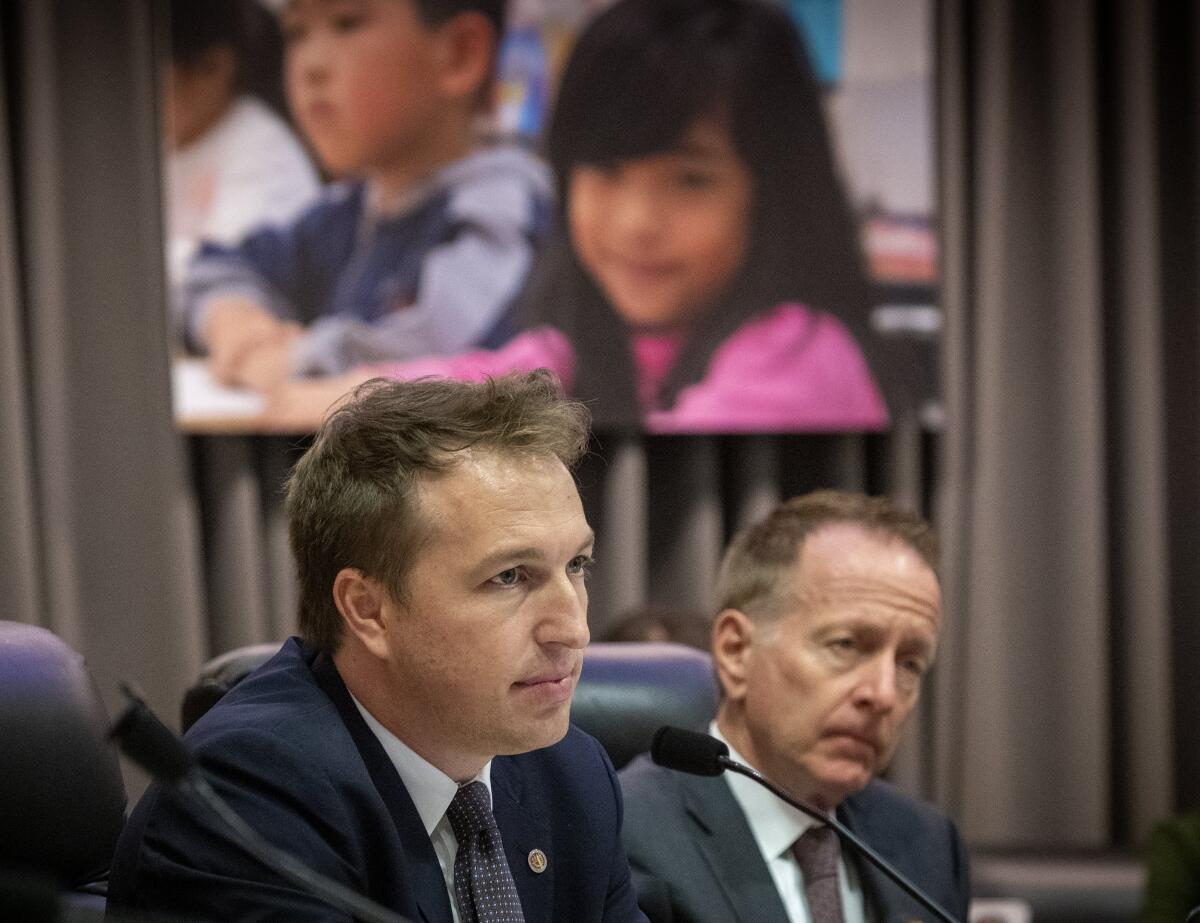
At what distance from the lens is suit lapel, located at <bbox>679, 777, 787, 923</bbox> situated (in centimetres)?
193

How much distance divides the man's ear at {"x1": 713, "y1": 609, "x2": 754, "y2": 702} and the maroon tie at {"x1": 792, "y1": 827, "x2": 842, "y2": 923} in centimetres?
22

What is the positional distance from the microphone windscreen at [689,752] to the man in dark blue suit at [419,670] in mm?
190

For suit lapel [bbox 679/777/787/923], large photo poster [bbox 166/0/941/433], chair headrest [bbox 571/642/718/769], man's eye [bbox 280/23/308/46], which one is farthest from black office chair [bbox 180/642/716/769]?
man's eye [bbox 280/23/308/46]

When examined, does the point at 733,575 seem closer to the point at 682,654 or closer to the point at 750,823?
the point at 682,654

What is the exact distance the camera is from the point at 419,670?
4.88 ft

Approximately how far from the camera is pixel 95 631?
11.7 ft

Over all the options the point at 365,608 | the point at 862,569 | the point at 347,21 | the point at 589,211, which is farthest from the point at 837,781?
the point at 347,21

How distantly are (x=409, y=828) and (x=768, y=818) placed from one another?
688 millimetres

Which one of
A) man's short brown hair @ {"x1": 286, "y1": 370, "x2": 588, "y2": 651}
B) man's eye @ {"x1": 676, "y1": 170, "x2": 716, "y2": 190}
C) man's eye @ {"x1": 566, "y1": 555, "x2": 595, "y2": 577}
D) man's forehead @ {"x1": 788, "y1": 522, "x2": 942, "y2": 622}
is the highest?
man's eye @ {"x1": 676, "y1": 170, "x2": 716, "y2": 190}

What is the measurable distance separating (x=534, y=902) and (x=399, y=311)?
224cm

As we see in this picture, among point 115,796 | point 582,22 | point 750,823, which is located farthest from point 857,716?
point 582,22

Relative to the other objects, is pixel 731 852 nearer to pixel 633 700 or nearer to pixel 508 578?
pixel 633 700

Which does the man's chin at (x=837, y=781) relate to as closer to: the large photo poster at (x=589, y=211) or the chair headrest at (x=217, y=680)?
the chair headrest at (x=217, y=680)

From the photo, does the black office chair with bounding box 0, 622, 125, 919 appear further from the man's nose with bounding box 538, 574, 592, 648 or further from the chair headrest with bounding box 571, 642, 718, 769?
the chair headrest with bounding box 571, 642, 718, 769
